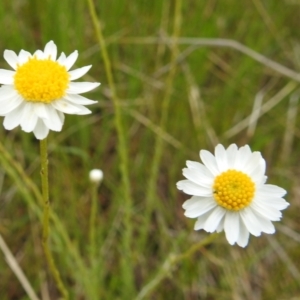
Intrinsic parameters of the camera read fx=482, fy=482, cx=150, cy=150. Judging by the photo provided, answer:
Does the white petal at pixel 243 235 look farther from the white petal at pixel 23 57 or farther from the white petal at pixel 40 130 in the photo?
the white petal at pixel 23 57

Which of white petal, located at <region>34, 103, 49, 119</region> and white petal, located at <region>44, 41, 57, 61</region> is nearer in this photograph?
white petal, located at <region>34, 103, 49, 119</region>

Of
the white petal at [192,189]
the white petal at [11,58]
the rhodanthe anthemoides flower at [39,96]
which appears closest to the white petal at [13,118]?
the rhodanthe anthemoides flower at [39,96]

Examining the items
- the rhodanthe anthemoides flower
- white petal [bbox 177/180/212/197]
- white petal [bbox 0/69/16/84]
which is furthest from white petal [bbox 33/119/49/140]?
white petal [bbox 177/180/212/197]

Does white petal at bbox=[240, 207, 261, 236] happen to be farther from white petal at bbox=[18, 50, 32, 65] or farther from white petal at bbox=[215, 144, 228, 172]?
white petal at bbox=[18, 50, 32, 65]

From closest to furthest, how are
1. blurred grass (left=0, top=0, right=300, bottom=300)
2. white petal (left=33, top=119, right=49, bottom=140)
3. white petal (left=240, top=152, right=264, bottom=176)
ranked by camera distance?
white petal (left=33, top=119, right=49, bottom=140) < white petal (left=240, top=152, right=264, bottom=176) < blurred grass (left=0, top=0, right=300, bottom=300)

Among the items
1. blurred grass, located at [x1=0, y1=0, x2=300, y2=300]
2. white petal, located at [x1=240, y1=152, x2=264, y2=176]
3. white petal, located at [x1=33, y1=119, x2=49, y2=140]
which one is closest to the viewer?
white petal, located at [x1=33, y1=119, x2=49, y2=140]

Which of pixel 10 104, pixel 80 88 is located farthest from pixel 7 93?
pixel 80 88

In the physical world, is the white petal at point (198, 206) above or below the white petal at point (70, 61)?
below
